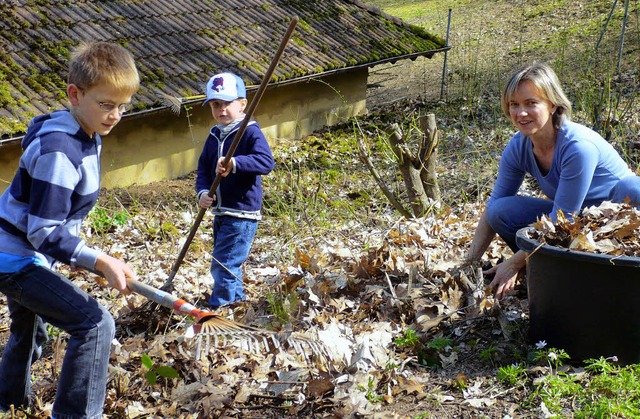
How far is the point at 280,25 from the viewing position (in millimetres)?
12938

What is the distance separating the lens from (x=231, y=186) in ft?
15.7

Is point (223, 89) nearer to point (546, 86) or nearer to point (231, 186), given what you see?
point (231, 186)

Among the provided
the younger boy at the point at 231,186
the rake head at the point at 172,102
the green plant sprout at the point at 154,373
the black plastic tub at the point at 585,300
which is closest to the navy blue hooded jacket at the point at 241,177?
the younger boy at the point at 231,186

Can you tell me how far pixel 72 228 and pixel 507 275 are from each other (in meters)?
2.33

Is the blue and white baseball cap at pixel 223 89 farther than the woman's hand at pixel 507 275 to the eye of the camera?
Yes

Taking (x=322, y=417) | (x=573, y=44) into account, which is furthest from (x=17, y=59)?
(x=573, y=44)

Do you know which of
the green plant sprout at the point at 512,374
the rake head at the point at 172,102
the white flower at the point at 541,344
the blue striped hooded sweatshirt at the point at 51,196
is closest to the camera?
the blue striped hooded sweatshirt at the point at 51,196

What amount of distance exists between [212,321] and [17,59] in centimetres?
719

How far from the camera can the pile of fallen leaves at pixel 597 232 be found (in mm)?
3371

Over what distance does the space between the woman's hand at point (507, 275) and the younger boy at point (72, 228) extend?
2084 millimetres

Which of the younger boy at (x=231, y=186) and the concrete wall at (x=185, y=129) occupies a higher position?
the concrete wall at (x=185, y=129)

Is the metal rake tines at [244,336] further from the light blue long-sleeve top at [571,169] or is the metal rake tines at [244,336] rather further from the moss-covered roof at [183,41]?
the moss-covered roof at [183,41]

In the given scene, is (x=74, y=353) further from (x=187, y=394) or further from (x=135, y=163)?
(x=135, y=163)

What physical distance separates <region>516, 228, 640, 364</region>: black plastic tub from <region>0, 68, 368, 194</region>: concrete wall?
571 cm
